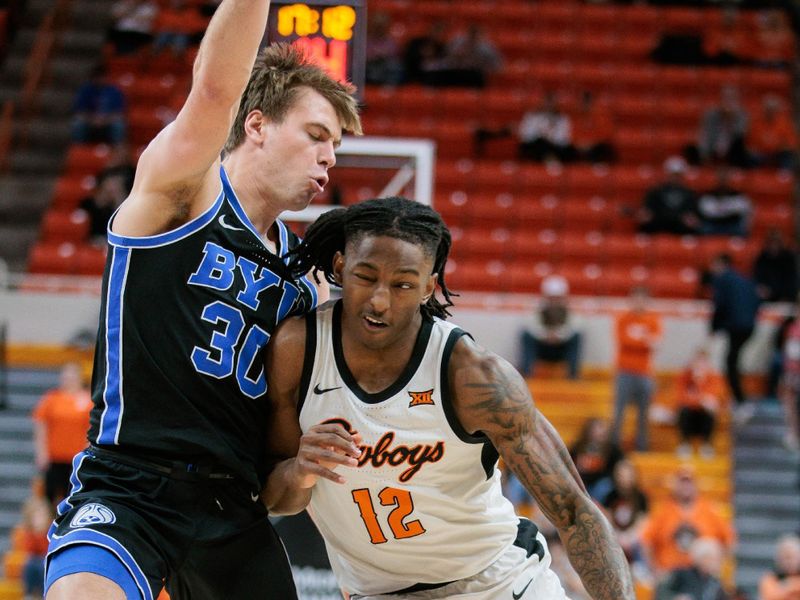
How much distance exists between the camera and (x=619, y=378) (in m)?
12.9

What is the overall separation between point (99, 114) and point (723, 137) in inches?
302

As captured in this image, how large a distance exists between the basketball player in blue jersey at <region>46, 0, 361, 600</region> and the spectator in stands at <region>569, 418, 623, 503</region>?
7641mm

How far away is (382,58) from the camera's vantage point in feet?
56.1

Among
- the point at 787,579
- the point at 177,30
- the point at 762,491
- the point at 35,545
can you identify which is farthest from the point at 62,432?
the point at 177,30

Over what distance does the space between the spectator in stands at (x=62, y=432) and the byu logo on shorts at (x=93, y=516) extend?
724 cm

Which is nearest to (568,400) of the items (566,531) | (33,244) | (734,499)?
(734,499)

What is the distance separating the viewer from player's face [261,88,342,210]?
4535mm

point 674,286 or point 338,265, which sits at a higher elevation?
point 338,265

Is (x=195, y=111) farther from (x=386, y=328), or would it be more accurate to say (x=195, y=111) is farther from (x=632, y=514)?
(x=632, y=514)

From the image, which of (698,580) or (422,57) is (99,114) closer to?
(422,57)

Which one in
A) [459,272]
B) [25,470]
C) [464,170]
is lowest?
[25,470]

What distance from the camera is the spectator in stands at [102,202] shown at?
1488 centimetres

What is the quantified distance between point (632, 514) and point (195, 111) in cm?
809

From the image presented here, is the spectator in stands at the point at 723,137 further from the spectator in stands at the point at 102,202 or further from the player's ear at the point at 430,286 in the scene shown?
the player's ear at the point at 430,286
